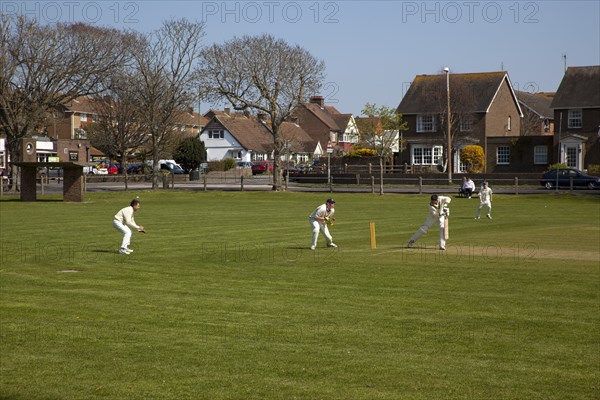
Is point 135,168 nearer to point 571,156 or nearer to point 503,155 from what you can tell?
point 503,155

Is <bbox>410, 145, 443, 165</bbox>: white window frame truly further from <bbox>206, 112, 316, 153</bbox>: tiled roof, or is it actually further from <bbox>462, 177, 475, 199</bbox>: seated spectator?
<bbox>462, 177, 475, 199</bbox>: seated spectator

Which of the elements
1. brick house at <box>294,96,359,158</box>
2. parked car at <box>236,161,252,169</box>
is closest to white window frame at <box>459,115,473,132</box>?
parked car at <box>236,161,252,169</box>

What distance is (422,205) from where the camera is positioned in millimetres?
51094

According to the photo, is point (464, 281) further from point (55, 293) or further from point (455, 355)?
point (55, 293)

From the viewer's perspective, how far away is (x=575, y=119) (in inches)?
3127

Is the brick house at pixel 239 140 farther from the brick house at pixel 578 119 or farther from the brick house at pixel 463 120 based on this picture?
the brick house at pixel 578 119

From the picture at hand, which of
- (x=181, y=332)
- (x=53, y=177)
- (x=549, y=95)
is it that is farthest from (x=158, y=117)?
(x=549, y=95)

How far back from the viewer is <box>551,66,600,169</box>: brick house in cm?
7719

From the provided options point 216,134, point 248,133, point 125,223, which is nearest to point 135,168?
point 216,134

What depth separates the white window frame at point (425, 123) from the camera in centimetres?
8683

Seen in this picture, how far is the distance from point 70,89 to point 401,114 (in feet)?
117

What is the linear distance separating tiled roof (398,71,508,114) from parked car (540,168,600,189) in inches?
877

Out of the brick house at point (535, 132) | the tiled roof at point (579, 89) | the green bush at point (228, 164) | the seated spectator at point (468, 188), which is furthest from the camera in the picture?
the green bush at point (228, 164)

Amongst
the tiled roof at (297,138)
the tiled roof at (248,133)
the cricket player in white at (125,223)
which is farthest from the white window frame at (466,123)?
the cricket player in white at (125,223)
